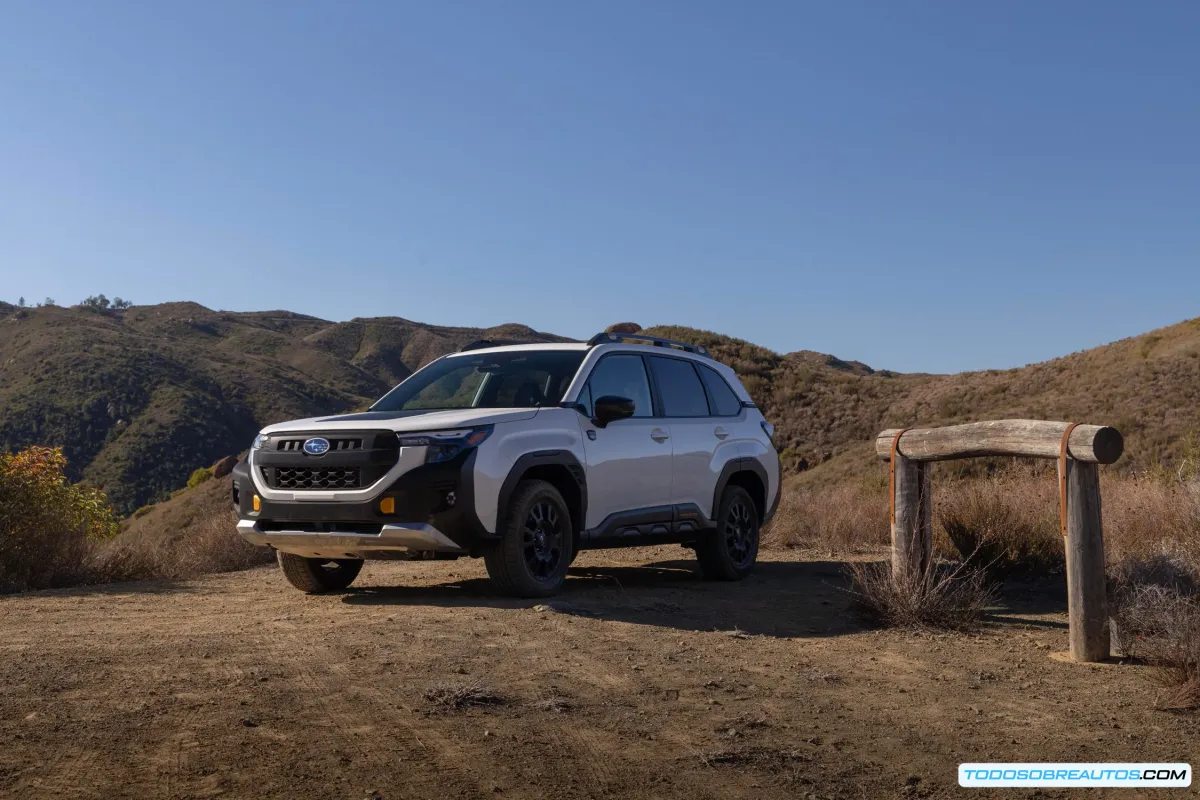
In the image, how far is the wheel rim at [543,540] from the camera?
8211mm

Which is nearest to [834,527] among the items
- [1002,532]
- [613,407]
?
[1002,532]

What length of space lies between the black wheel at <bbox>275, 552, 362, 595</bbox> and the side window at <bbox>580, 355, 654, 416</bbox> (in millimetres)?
2294

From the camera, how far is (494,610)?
7.66 metres

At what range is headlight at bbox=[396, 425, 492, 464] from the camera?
767 cm

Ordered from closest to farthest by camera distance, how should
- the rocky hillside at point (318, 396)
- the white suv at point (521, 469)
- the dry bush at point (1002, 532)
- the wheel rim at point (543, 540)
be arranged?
the white suv at point (521, 469), the wheel rim at point (543, 540), the dry bush at point (1002, 532), the rocky hillside at point (318, 396)

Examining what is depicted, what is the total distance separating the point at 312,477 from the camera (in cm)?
798

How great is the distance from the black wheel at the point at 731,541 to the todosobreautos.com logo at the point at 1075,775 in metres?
5.50

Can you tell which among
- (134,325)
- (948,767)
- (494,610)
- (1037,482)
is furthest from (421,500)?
(134,325)

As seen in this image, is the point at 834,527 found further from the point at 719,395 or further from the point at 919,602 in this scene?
the point at 919,602

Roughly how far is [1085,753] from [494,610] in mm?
3928

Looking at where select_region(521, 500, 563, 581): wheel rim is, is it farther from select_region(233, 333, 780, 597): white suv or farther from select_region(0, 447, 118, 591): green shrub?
select_region(0, 447, 118, 591): green shrub

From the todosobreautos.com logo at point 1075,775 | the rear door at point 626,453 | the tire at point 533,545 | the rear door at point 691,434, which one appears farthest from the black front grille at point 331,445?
the todosobreautos.com logo at point 1075,775

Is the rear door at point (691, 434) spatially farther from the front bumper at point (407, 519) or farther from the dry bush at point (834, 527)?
the dry bush at point (834, 527)

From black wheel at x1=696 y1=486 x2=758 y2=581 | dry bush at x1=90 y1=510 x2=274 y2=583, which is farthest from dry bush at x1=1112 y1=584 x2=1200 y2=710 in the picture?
dry bush at x1=90 y1=510 x2=274 y2=583
